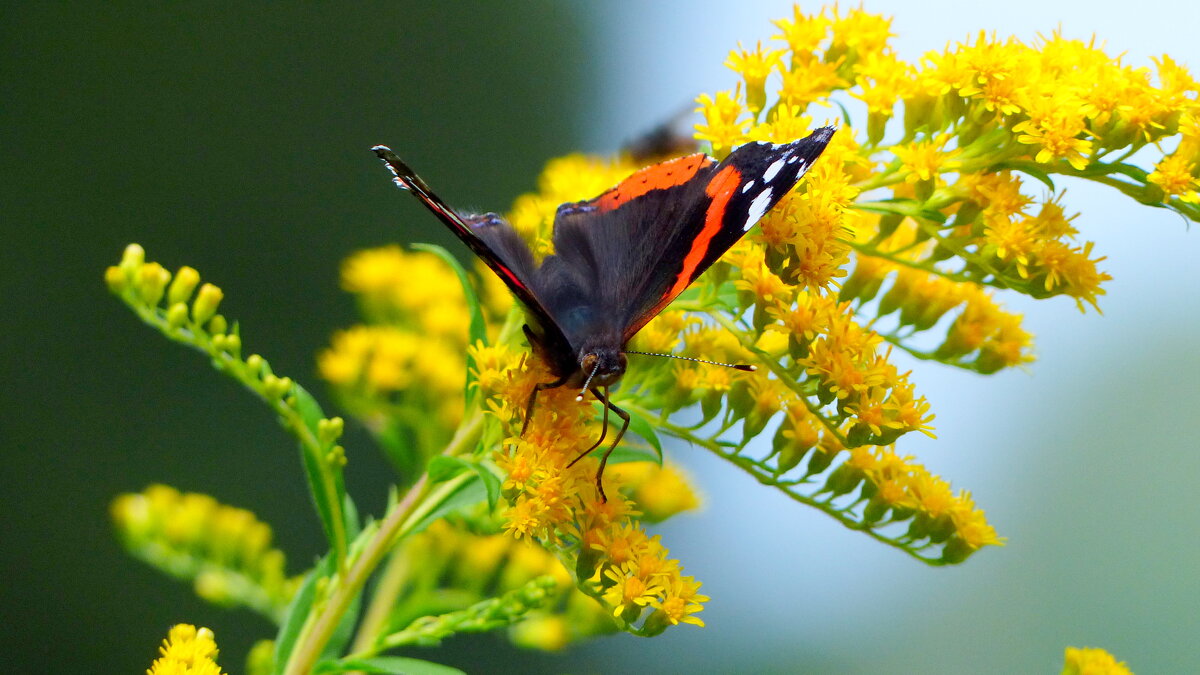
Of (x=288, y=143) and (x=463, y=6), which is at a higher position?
(x=463, y=6)

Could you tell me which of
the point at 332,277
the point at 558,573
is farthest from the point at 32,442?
the point at 558,573

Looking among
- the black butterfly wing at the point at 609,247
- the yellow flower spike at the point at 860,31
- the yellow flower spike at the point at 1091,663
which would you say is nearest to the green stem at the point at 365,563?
the black butterfly wing at the point at 609,247

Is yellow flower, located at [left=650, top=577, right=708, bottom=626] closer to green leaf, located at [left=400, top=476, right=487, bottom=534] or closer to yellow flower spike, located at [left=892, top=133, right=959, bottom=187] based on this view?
green leaf, located at [left=400, top=476, right=487, bottom=534]

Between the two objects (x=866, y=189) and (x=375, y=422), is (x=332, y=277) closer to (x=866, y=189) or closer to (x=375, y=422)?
(x=375, y=422)

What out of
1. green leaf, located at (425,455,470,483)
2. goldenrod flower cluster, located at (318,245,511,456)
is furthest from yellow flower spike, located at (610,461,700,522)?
green leaf, located at (425,455,470,483)

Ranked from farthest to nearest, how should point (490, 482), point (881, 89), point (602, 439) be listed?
point (881, 89) < point (602, 439) < point (490, 482)

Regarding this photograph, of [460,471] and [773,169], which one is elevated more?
[773,169]

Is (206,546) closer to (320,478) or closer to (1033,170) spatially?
(320,478)

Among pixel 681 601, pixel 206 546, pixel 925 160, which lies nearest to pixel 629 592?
pixel 681 601
